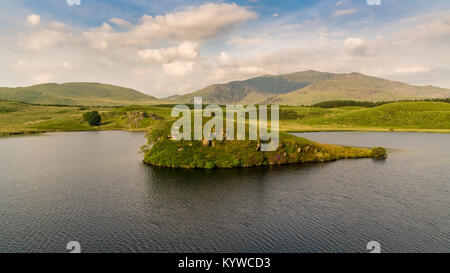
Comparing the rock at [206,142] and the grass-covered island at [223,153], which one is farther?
the rock at [206,142]

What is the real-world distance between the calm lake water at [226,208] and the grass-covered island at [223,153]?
404 centimetres

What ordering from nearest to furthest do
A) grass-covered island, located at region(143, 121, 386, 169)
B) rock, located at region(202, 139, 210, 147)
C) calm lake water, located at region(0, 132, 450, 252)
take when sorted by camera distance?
calm lake water, located at region(0, 132, 450, 252) → grass-covered island, located at region(143, 121, 386, 169) → rock, located at region(202, 139, 210, 147)

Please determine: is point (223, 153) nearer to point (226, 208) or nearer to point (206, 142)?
point (206, 142)

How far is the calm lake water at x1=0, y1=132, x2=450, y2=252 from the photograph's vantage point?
3086 cm

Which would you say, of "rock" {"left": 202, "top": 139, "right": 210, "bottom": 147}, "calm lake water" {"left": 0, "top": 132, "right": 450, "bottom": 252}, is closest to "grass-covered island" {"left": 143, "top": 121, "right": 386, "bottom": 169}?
"rock" {"left": 202, "top": 139, "right": 210, "bottom": 147}

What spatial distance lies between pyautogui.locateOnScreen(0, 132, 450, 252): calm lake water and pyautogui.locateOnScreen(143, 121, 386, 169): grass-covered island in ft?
13.3

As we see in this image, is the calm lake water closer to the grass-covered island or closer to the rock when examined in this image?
the grass-covered island

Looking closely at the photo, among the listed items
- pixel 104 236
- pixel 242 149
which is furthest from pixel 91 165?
pixel 104 236


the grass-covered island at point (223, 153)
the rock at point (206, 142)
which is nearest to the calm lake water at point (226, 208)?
the grass-covered island at point (223, 153)

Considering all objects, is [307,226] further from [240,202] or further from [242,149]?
[242,149]

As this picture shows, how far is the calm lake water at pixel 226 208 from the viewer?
101 ft

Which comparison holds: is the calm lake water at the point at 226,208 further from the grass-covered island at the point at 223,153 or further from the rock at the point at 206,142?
the rock at the point at 206,142

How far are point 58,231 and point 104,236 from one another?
6.64 m
